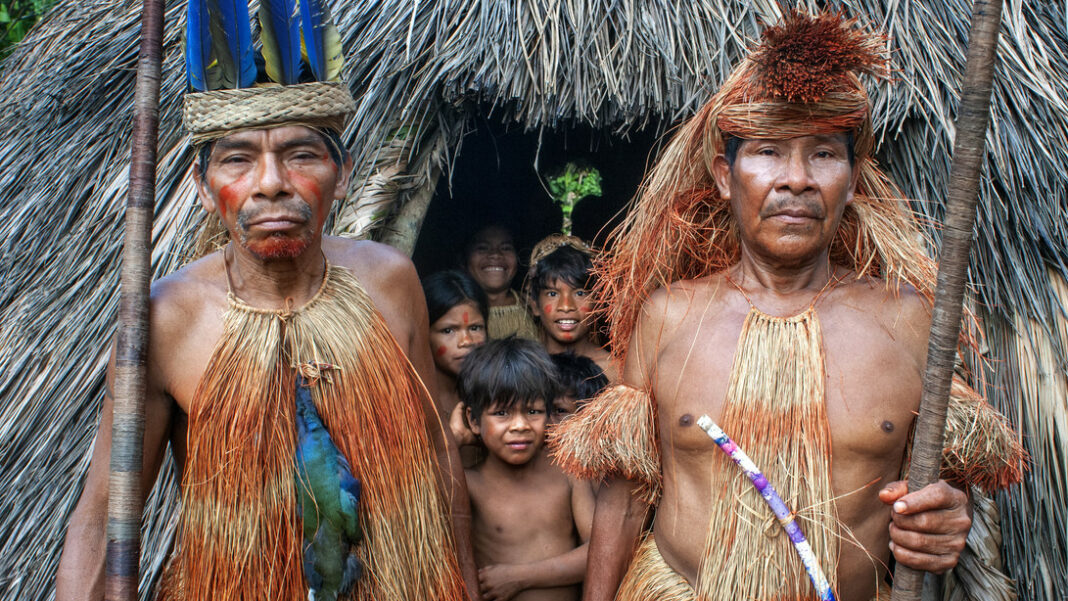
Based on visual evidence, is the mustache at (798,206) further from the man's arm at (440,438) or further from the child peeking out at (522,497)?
the child peeking out at (522,497)

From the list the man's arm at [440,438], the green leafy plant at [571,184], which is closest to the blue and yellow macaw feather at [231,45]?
the man's arm at [440,438]

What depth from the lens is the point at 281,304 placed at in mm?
2037

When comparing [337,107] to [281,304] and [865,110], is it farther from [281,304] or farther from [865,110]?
[865,110]

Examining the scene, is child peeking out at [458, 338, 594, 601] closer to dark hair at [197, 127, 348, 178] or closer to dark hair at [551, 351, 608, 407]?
dark hair at [551, 351, 608, 407]

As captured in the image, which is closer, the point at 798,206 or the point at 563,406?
the point at 798,206

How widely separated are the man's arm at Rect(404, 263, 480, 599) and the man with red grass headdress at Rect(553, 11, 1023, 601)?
0.92ft

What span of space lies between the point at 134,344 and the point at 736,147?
1.35m

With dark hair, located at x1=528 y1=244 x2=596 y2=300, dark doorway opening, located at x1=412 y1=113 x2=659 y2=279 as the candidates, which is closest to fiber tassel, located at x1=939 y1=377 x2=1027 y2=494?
dark hair, located at x1=528 y1=244 x2=596 y2=300

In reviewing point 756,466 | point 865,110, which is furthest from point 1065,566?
point 865,110

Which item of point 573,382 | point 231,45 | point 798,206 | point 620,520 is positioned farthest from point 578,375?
point 231,45

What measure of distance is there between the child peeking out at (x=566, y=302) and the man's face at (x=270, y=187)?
202cm

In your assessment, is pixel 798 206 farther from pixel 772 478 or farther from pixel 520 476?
pixel 520 476

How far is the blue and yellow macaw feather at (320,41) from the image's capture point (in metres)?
2.02

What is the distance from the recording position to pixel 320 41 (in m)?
2.06
